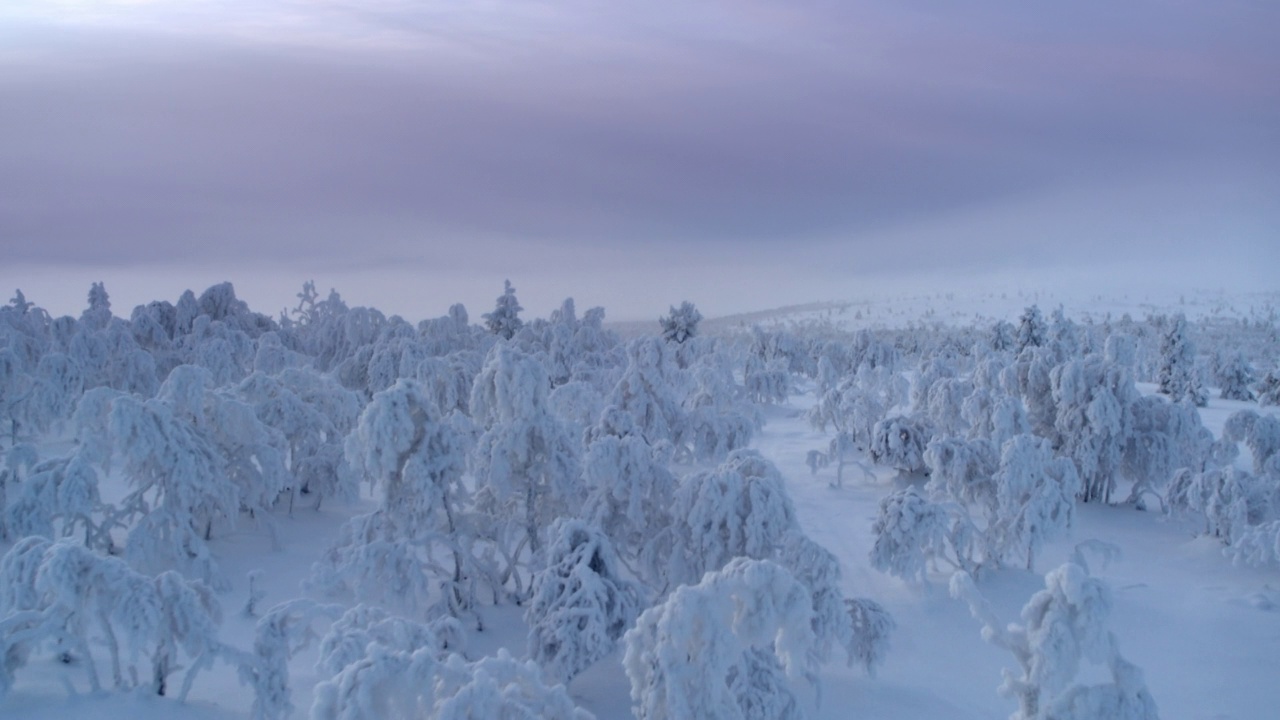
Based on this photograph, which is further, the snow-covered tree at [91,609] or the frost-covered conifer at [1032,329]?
the frost-covered conifer at [1032,329]

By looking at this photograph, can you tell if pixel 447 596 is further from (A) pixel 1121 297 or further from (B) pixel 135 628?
(A) pixel 1121 297

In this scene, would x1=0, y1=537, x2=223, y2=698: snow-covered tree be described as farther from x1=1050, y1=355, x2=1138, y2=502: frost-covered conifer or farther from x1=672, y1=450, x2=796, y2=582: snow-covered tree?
x1=1050, y1=355, x2=1138, y2=502: frost-covered conifer

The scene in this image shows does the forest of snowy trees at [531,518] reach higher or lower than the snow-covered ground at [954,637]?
higher

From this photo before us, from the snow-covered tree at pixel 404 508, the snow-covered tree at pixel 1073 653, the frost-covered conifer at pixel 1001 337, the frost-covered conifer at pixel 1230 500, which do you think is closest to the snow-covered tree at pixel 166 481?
the snow-covered tree at pixel 404 508

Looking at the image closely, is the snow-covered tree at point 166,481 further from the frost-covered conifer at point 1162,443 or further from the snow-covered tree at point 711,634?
the frost-covered conifer at point 1162,443

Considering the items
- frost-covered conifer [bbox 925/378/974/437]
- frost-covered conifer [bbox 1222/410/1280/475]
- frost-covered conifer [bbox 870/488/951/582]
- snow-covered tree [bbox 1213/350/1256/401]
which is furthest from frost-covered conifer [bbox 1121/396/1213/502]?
snow-covered tree [bbox 1213/350/1256/401]

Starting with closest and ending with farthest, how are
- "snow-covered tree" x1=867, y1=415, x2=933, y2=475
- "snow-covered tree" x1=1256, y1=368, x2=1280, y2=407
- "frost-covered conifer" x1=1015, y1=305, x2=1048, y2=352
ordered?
"snow-covered tree" x1=867, y1=415, x2=933, y2=475 < "snow-covered tree" x1=1256, y1=368, x2=1280, y2=407 < "frost-covered conifer" x1=1015, y1=305, x2=1048, y2=352
